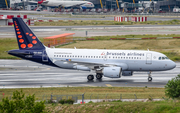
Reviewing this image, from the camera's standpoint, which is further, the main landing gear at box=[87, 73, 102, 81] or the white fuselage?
the main landing gear at box=[87, 73, 102, 81]

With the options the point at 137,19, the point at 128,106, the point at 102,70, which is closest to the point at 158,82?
the point at 102,70

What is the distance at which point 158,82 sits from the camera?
3903cm

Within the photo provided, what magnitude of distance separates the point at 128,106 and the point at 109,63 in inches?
660

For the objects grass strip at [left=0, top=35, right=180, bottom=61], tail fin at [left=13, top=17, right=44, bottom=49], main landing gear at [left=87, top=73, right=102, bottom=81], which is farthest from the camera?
Result: grass strip at [left=0, top=35, right=180, bottom=61]

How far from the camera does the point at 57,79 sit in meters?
40.9

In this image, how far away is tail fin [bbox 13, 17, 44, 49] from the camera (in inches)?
1658

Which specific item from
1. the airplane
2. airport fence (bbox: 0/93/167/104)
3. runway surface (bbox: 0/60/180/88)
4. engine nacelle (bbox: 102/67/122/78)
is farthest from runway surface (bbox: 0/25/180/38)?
airport fence (bbox: 0/93/167/104)

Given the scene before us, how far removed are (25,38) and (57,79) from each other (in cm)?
817

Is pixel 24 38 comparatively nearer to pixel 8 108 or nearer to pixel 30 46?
pixel 30 46

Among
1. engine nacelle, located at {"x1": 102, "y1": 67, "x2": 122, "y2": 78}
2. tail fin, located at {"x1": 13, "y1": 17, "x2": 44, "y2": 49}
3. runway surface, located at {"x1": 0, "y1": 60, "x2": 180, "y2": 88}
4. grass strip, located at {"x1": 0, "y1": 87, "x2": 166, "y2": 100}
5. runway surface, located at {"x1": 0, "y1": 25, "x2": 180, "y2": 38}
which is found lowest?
runway surface, located at {"x1": 0, "y1": 60, "x2": 180, "y2": 88}

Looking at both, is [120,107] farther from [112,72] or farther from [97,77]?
[97,77]

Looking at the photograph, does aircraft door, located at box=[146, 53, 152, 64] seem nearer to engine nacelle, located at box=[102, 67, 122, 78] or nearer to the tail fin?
engine nacelle, located at box=[102, 67, 122, 78]

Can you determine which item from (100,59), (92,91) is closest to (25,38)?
(100,59)

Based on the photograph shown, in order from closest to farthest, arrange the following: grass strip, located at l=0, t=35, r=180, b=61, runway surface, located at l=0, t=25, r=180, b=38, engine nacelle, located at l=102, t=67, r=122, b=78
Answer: engine nacelle, located at l=102, t=67, r=122, b=78 < grass strip, located at l=0, t=35, r=180, b=61 < runway surface, located at l=0, t=25, r=180, b=38
